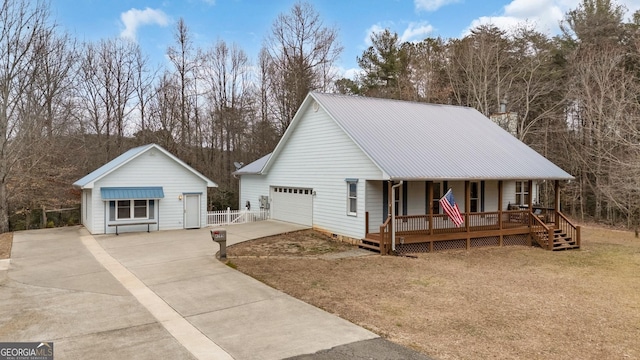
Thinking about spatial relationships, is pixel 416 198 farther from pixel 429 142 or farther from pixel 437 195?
pixel 429 142

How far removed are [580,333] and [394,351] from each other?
11.7 ft

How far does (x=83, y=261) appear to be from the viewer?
40.6ft

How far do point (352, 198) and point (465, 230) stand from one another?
15.6 feet

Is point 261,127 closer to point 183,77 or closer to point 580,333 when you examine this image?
point 183,77

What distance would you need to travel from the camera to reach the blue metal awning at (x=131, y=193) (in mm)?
17656

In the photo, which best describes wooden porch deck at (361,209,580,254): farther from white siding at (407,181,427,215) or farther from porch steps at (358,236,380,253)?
white siding at (407,181,427,215)

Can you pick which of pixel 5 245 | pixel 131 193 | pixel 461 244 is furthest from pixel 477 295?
pixel 5 245

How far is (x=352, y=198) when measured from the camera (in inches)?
647

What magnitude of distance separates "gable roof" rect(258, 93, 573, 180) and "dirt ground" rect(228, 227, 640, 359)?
10.4 ft

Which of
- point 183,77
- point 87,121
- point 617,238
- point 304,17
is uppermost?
point 304,17

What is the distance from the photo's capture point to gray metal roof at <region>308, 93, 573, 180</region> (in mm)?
15141

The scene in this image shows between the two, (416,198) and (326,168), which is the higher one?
(326,168)

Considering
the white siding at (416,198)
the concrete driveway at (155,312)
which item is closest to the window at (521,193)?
the white siding at (416,198)

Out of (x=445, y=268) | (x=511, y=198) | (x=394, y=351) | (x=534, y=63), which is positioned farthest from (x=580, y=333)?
(x=534, y=63)
